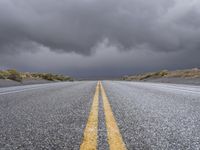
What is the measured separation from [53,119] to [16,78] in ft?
67.2

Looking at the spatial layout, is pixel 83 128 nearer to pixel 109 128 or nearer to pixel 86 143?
pixel 109 128

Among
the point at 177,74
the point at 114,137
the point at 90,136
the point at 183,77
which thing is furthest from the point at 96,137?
the point at 177,74

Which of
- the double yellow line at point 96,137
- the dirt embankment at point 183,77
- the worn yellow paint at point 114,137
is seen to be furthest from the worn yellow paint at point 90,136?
the dirt embankment at point 183,77

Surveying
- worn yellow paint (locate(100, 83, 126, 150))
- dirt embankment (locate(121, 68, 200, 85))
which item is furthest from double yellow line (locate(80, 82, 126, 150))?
dirt embankment (locate(121, 68, 200, 85))

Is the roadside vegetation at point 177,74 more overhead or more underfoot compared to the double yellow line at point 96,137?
more overhead

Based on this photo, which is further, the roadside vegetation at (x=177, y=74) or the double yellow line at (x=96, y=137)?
the roadside vegetation at (x=177, y=74)

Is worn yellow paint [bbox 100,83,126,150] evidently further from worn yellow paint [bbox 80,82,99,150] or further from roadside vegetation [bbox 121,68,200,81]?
roadside vegetation [bbox 121,68,200,81]

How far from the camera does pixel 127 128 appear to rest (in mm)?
2482

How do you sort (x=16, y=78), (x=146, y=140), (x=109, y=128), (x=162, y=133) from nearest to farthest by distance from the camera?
(x=146, y=140)
(x=162, y=133)
(x=109, y=128)
(x=16, y=78)

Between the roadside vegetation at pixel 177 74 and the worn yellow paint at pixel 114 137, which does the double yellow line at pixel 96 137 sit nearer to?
the worn yellow paint at pixel 114 137

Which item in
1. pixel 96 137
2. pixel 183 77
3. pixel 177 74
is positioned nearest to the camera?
pixel 96 137

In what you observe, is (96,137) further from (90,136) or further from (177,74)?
(177,74)

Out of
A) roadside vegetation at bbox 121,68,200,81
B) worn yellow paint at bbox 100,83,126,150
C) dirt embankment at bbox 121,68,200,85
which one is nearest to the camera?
worn yellow paint at bbox 100,83,126,150

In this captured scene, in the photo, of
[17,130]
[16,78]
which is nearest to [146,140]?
[17,130]
